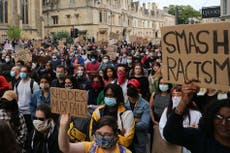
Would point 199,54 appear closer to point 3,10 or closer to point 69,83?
point 69,83

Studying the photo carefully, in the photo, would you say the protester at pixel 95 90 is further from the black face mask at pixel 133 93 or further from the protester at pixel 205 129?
the protester at pixel 205 129

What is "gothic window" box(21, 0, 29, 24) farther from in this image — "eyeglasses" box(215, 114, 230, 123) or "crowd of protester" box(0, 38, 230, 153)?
"eyeglasses" box(215, 114, 230, 123)

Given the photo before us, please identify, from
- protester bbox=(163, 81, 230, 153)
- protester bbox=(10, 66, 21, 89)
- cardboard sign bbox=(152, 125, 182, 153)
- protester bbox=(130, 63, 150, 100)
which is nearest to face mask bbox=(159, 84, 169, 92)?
cardboard sign bbox=(152, 125, 182, 153)

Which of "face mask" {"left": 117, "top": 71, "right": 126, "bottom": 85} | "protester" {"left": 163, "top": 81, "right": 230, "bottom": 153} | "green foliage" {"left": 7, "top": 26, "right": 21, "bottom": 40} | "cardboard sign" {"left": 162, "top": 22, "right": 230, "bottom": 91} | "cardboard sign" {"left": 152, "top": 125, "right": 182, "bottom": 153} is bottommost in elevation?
"cardboard sign" {"left": 152, "top": 125, "right": 182, "bottom": 153}

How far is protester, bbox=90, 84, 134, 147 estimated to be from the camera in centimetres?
507

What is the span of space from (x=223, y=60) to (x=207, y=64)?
15cm

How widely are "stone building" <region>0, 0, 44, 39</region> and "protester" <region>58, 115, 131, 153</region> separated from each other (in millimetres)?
44246

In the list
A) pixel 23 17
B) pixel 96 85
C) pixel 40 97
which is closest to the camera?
pixel 40 97

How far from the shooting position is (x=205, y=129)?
331 cm

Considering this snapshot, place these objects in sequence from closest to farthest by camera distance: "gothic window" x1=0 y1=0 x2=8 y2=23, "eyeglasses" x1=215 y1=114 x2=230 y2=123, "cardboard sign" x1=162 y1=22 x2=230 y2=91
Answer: "eyeglasses" x1=215 y1=114 x2=230 y2=123 < "cardboard sign" x1=162 y1=22 x2=230 y2=91 < "gothic window" x1=0 y1=0 x2=8 y2=23

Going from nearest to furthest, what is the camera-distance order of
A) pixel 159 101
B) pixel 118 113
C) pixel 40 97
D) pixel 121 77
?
pixel 118 113, pixel 159 101, pixel 40 97, pixel 121 77

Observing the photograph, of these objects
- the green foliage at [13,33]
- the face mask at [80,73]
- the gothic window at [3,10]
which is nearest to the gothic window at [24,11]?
the gothic window at [3,10]

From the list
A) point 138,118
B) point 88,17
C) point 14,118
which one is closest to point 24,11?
point 88,17

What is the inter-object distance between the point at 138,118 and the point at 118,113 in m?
0.70
